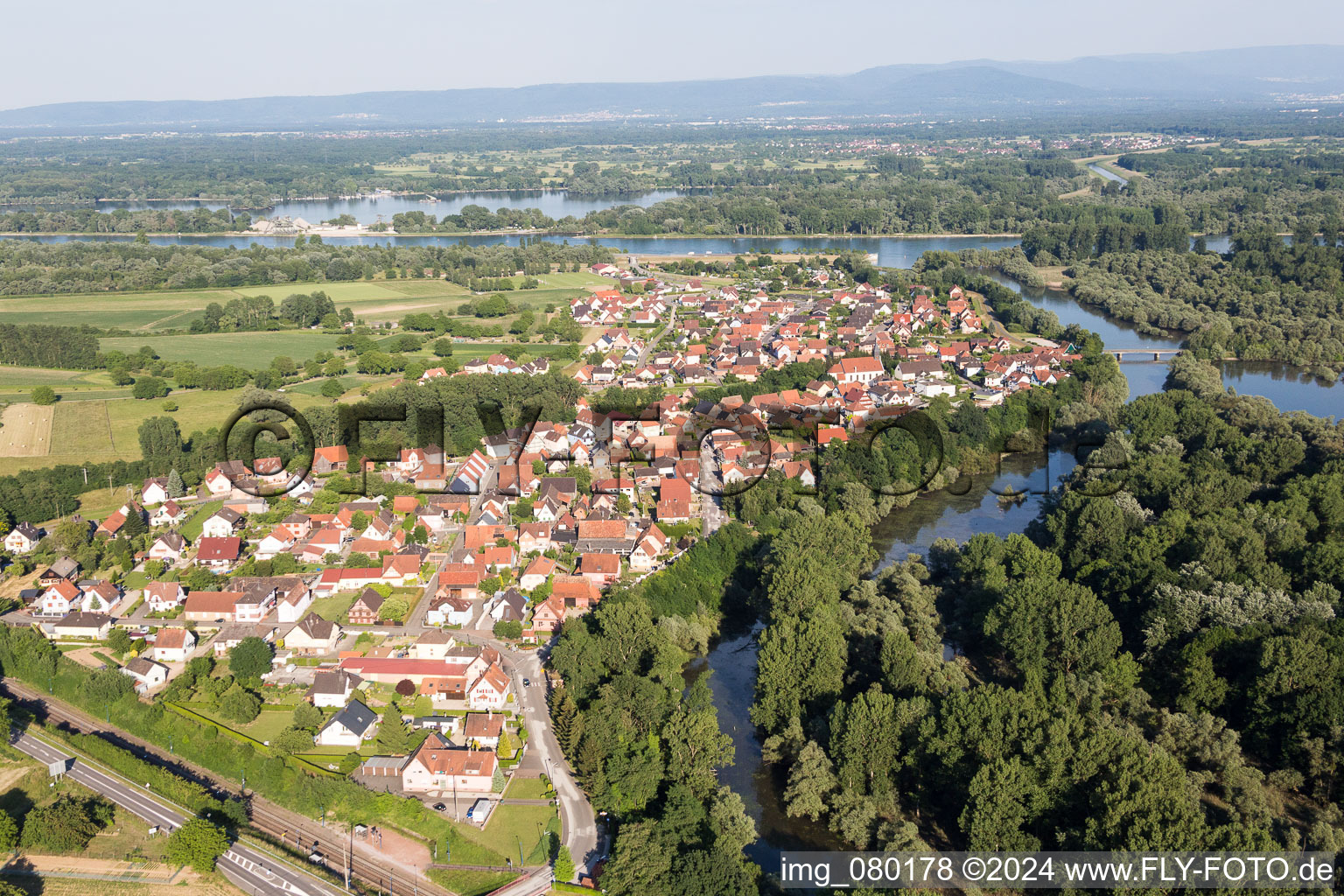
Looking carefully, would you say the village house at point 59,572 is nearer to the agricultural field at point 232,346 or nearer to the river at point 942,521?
the river at point 942,521

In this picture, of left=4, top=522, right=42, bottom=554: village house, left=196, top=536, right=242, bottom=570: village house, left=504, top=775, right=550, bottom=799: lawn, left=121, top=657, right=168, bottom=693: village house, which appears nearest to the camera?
left=504, top=775, right=550, bottom=799: lawn

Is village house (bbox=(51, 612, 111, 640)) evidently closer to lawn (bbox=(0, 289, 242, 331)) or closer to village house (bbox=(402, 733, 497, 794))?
village house (bbox=(402, 733, 497, 794))

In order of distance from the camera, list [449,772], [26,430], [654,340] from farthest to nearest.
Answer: [654,340] → [26,430] → [449,772]

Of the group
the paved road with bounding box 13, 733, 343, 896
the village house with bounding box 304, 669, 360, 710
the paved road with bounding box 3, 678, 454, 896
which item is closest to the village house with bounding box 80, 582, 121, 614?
the paved road with bounding box 3, 678, 454, 896

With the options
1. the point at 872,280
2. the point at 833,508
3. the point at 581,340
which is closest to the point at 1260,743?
the point at 833,508

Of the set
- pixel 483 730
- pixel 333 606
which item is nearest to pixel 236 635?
pixel 333 606

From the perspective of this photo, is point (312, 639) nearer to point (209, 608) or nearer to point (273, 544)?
point (209, 608)
